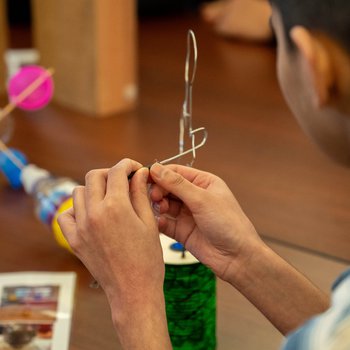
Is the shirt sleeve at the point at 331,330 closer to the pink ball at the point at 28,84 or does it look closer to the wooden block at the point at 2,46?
the pink ball at the point at 28,84

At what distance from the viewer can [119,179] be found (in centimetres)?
88

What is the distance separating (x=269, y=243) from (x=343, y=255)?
4.4 inches

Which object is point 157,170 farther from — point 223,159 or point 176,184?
point 223,159

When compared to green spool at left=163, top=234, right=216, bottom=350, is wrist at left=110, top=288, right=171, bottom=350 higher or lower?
higher

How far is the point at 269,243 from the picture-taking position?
1252 mm

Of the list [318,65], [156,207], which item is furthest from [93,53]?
[318,65]

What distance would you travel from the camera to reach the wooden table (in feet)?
3.64

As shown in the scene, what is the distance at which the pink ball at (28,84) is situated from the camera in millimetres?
1478

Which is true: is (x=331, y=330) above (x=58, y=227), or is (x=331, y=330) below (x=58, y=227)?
above

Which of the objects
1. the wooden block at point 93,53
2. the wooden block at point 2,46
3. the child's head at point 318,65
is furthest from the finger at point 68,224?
the wooden block at point 2,46

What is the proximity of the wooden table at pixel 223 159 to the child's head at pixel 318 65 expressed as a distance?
358 millimetres

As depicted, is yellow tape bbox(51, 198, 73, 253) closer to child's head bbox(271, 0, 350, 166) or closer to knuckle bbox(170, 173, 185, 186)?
knuckle bbox(170, 173, 185, 186)

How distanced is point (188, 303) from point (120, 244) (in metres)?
0.15

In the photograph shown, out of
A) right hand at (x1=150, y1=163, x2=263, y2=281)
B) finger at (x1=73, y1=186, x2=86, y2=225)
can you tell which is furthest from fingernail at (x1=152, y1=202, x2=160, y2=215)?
finger at (x1=73, y1=186, x2=86, y2=225)
